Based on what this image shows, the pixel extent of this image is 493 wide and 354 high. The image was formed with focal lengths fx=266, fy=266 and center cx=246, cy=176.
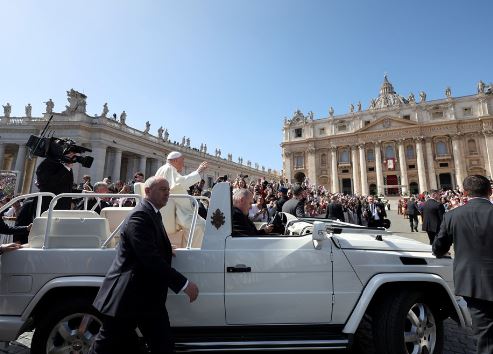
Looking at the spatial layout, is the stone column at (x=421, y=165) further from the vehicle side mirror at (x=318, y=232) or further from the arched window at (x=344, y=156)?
the vehicle side mirror at (x=318, y=232)

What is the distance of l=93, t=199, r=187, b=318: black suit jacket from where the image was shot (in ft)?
7.61

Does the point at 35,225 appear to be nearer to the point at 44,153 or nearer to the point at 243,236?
the point at 44,153

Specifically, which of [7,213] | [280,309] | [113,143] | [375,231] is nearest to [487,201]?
[375,231]

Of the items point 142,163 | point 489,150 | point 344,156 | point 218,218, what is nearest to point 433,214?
point 218,218

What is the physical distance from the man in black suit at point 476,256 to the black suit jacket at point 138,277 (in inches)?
113

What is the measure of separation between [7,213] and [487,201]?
1349cm

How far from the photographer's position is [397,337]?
113 inches

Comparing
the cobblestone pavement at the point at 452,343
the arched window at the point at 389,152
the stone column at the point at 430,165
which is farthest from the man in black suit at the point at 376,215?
the arched window at the point at 389,152

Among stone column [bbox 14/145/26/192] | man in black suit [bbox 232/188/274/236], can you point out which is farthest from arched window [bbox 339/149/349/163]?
man in black suit [bbox 232/188/274/236]

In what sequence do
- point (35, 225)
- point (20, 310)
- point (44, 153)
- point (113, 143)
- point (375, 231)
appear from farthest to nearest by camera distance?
point (113, 143), point (44, 153), point (375, 231), point (35, 225), point (20, 310)

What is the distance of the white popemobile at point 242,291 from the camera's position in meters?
2.79

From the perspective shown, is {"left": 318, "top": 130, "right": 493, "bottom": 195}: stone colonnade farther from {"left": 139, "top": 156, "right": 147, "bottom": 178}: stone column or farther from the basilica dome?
{"left": 139, "top": 156, "right": 147, "bottom": 178}: stone column

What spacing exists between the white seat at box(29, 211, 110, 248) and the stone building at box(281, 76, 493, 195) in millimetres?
63627

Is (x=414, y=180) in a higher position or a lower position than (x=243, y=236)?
higher
